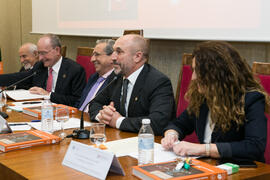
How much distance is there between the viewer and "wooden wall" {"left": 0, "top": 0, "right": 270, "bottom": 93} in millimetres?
2848

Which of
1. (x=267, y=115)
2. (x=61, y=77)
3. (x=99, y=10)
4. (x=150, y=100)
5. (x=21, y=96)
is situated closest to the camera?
(x=267, y=115)

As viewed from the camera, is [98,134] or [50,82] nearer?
[98,134]

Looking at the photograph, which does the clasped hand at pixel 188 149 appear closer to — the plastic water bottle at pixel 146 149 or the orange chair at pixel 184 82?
the plastic water bottle at pixel 146 149

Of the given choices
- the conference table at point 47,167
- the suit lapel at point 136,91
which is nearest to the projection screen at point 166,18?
the suit lapel at point 136,91

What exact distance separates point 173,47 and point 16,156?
206 centimetres

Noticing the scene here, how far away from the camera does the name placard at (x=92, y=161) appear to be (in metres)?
1.37

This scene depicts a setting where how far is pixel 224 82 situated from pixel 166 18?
1.60 meters

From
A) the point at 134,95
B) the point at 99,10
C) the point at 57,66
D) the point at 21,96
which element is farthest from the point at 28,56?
the point at 134,95

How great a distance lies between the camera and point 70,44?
16.4 feet

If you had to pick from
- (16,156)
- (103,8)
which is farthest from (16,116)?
(103,8)

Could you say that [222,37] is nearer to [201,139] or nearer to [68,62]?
[201,139]

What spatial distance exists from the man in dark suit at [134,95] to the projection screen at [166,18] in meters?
0.54

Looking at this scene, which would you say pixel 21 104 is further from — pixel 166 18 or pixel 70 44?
pixel 70 44

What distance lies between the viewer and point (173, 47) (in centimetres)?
346
